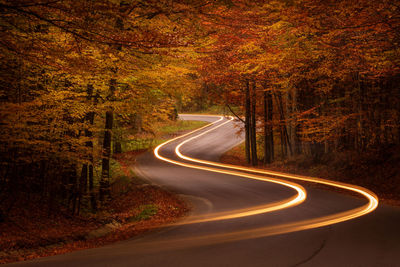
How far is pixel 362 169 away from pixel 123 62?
1415 cm

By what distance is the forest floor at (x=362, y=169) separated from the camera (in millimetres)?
14992

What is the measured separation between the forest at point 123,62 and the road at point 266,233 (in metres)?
4.07

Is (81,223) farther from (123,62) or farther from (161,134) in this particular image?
(161,134)

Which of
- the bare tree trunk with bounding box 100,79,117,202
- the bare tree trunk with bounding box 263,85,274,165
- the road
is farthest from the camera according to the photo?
the bare tree trunk with bounding box 263,85,274,165

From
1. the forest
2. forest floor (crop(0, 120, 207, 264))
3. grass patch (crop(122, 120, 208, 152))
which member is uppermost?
the forest

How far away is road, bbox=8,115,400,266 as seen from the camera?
5395mm

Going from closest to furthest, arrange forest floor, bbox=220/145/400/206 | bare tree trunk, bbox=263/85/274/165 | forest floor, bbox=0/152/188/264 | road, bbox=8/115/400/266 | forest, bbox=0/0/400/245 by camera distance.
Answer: road, bbox=8/115/400/266 → forest, bbox=0/0/400/245 → forest floor, bbox=0/152/188/264 → forest floor, bbox=220/145/400/206 → bare tree trunk, bbox=263/85/274/165

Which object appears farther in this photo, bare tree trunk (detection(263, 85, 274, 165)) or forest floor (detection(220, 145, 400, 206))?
bare tree trunk (detection(263, 85, 274, 165))

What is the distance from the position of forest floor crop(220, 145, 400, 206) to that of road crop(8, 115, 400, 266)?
3297 millimetres

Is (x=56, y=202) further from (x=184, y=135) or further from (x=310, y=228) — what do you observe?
(x=184, y=135)

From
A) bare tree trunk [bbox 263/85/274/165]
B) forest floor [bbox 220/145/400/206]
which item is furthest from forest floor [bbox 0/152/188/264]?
bare tree trunk [bbox 263/85/274/165]

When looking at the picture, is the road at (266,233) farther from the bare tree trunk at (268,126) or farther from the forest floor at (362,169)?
the bare tree trunk at (268,126)

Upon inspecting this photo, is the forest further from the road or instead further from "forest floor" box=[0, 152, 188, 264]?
the road

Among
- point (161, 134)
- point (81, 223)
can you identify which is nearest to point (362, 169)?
point (81, 223)
